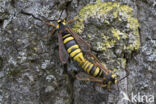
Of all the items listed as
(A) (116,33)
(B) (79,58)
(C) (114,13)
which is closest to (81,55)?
(B) (79,58)

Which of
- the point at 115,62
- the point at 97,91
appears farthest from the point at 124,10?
the point at 97,91

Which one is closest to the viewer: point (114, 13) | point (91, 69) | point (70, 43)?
point (114, 13)

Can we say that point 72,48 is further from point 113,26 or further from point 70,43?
point 113,26

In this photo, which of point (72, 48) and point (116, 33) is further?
point (72, 48)

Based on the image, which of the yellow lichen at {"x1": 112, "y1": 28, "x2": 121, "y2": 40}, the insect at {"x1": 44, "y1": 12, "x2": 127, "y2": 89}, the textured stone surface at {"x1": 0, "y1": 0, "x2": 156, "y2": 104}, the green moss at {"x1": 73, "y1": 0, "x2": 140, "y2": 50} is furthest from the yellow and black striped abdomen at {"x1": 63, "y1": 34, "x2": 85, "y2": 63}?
the yellow lichen at {"x1": 112, "y1": 28, "x2": 121, "y2": 40}

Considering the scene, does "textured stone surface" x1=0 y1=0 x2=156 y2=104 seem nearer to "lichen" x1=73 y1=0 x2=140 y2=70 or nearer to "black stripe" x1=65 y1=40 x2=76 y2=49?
"lichen" x1=73 y1=0 x2=140 y2=70

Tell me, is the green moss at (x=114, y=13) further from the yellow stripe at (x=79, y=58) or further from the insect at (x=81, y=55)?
the yellow stripe at (x=79, y=58)

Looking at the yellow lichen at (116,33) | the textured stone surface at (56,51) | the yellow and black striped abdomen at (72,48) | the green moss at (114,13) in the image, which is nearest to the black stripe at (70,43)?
the yellow and black striped abdomen at (72,48)

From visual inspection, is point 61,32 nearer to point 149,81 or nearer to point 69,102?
point 69,102
